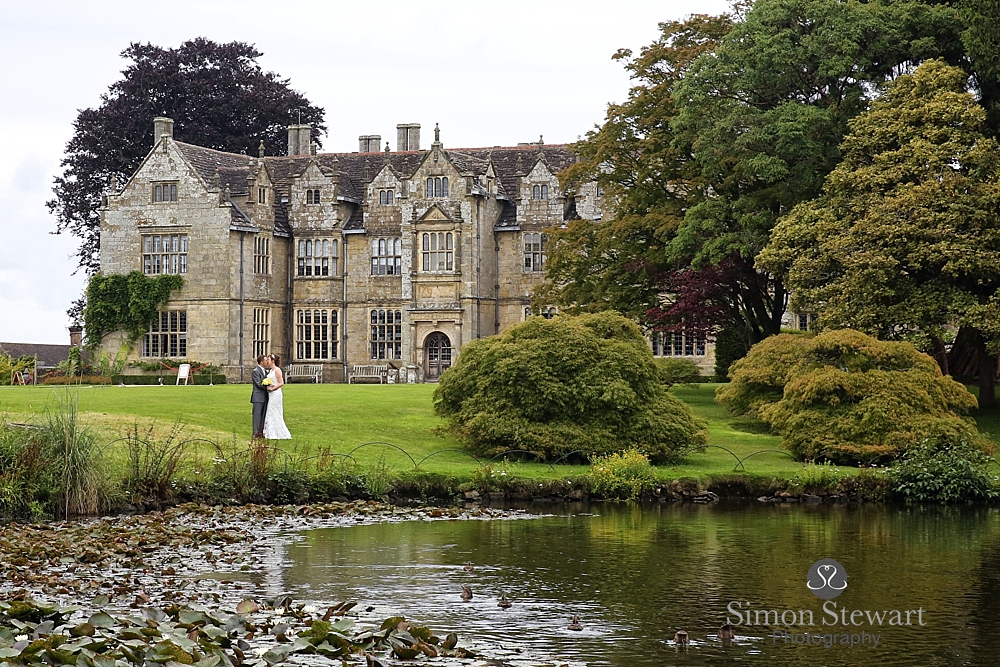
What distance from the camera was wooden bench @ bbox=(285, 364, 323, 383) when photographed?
56.6 m

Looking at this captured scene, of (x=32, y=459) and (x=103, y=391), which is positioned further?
(x=103, y=391)

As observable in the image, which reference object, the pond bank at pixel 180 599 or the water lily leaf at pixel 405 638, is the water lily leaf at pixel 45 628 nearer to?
the pond bank at pixel 180 599

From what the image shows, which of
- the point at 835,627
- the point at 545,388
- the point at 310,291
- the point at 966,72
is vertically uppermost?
the point at 966,72

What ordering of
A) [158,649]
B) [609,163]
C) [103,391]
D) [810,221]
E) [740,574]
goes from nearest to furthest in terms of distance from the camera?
[158,649] < [740,574] < [810,221] < [103,391] < [609,163]

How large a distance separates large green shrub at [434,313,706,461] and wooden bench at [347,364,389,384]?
27.8m

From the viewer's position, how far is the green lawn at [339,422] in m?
25.3

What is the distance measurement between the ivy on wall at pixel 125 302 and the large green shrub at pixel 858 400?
3166cm

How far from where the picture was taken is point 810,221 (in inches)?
1304

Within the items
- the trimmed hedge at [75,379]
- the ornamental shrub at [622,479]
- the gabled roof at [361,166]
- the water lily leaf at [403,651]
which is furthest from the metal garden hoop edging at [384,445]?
the gabled roof at [361,166]

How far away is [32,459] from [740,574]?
34.8ft

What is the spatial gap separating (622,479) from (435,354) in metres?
32.9

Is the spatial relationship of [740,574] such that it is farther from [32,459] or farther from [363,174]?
[363,174]

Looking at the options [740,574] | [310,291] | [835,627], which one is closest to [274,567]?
[740,574]

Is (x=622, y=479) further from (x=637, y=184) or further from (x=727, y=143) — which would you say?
(x=637, y=184)
